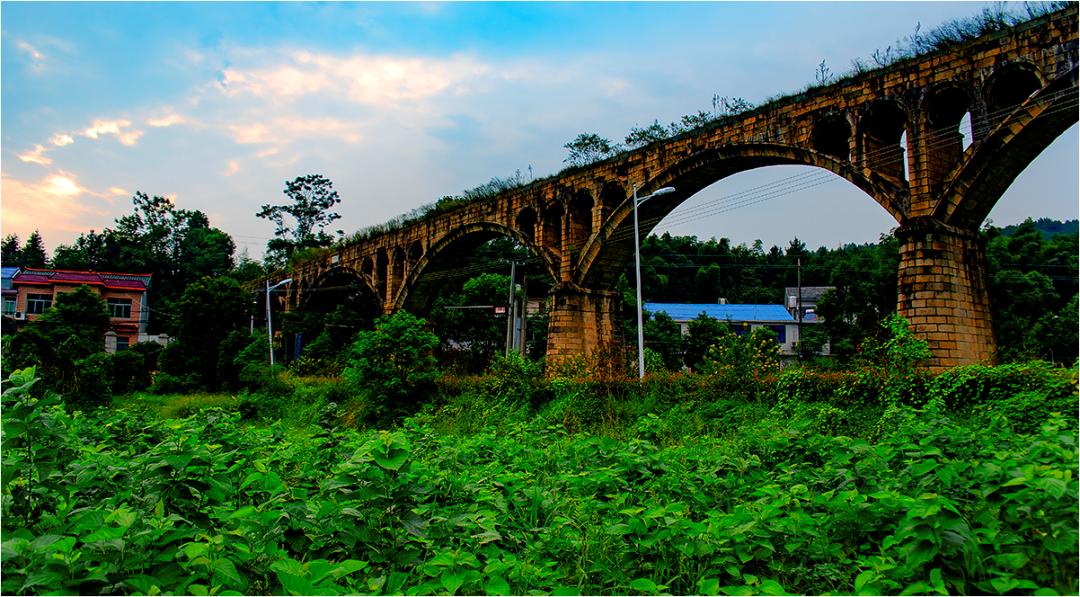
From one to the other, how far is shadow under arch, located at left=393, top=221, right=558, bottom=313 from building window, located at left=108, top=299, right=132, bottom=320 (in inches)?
662

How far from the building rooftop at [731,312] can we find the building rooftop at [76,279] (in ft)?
93.3

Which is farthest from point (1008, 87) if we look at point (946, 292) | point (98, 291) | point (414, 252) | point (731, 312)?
point (98, 291)

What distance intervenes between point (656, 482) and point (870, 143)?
12104mm

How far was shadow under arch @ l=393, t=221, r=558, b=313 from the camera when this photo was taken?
25.1 metres

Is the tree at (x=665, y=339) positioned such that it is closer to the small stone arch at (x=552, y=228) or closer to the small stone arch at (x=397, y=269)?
the small stone arch at (x=552, y=228)

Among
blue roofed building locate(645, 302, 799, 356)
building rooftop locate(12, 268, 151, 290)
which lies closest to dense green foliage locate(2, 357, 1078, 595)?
building rooftop locate(12, 268, 151, 290)

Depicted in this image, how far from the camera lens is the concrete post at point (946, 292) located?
12.2 m

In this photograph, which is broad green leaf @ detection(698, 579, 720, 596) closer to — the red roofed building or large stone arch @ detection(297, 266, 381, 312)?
large stone arch @ detection(297, 266, 381, 312)

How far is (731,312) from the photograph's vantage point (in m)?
43.3

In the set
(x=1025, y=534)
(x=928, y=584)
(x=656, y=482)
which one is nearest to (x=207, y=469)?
(x=656, y=482)

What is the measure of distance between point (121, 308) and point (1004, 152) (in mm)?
38823

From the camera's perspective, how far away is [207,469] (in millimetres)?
4047

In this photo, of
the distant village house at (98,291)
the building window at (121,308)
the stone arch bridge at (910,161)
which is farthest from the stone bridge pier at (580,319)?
the building window at (121,308)

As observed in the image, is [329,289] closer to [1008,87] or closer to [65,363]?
[65,363]
